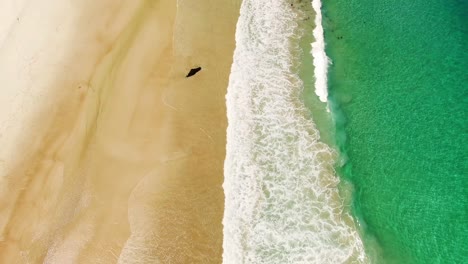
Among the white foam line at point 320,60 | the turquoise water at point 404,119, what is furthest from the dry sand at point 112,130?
the turquoise water at point 404,119

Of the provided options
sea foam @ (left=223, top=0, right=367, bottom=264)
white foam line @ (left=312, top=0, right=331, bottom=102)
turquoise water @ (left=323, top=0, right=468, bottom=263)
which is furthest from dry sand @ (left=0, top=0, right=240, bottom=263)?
turquoise water @ (left=323, top=0, right=468, bottom=263)

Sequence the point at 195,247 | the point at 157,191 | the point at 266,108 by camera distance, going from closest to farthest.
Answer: the point at 195,247, the point at 157,191, the point at 266,108

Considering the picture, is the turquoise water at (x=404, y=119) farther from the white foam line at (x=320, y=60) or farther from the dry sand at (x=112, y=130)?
the dry sand at (x=112, y=130)

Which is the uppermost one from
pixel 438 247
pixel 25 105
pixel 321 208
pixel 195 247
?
pixel 25 105

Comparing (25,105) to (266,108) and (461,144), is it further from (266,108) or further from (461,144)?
(461,144)

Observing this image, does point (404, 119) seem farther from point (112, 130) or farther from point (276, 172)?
point (112, 130)

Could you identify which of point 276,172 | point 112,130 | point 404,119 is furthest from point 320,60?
point 112,130

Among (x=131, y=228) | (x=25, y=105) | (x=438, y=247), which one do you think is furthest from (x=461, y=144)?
(x=25, y=105)
